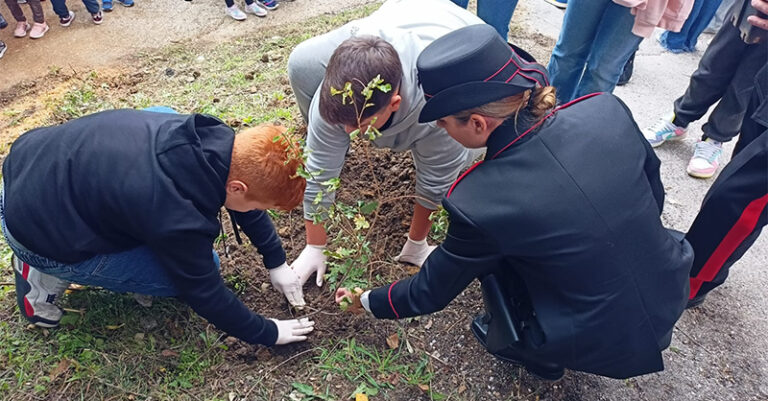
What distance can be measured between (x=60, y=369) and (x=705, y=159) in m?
3.74

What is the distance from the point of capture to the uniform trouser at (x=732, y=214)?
6.16 feet

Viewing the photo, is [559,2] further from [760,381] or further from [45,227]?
[45,227]

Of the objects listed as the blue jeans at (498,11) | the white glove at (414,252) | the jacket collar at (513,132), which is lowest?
the white glove at (414,252)

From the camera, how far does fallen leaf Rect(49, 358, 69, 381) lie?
2.07m

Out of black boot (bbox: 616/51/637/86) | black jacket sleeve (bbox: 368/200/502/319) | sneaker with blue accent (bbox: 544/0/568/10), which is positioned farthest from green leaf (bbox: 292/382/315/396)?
sneaker with blue accent (bbox: 544/0/568/10)

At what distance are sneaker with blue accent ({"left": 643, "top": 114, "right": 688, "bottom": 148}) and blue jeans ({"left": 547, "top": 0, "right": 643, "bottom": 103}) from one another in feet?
1.95

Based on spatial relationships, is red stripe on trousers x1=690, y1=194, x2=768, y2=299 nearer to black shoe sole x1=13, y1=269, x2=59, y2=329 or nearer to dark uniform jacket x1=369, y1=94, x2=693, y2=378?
dark uniform jacket x1=369, y1=94, x2=693, y2=378

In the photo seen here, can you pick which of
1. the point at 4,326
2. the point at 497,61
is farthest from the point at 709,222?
the point at 4,326

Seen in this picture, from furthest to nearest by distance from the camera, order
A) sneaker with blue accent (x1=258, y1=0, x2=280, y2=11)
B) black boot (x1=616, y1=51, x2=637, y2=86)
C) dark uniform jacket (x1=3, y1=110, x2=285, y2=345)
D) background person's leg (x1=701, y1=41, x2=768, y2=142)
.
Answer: sneaker with blue accent (x1=258, y1=0, x2=280, y2=11)
black boot (x1=616, y1=51, x2=637, y2=86)
background person's leg (x1=701, y1=41, x2=768, y2=142)
dark uniform jacket (x1=3, y1=110, x2=285, y2=345)

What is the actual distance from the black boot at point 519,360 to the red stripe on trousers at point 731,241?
754mm

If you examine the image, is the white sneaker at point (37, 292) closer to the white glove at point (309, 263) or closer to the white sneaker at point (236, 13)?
the white glove at point (309, 263)

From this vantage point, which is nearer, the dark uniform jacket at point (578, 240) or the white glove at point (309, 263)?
the dark uniform jacket at point (578, 240)

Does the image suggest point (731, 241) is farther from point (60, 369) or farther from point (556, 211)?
point (60, 369)

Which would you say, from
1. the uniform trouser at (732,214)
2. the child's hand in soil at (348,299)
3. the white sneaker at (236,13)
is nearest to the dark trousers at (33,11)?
the white sneaker at (236,13)
